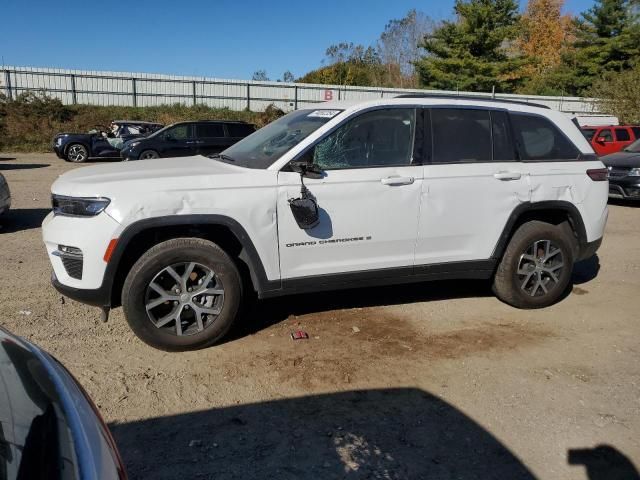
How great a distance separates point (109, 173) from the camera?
13.2 ft

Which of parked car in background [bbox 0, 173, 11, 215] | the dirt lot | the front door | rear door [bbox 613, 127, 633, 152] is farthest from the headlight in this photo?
rear door [bbox 613, 127, 633, 152]

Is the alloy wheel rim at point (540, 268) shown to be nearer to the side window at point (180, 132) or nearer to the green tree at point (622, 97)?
the side window at point (180, 132)

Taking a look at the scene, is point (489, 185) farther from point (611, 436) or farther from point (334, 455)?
point (334, 455)

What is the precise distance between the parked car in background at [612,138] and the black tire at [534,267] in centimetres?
1433

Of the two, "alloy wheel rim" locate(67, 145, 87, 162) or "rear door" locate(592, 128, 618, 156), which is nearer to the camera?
"rear door" locate(592, 128, 618, 156)

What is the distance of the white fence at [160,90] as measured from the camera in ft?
96.8

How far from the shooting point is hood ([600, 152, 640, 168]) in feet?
36.7

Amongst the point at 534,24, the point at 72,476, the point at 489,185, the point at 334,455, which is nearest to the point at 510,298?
the point at 489,185

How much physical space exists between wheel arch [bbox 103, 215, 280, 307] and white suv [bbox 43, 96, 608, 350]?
11 millimetres

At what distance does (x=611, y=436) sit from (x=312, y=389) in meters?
1.79

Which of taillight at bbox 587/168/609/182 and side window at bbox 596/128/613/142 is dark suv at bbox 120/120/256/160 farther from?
taillight at bbox 587/168/609/182

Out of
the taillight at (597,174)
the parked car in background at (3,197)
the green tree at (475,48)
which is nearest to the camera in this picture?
the taillight at (597,174)

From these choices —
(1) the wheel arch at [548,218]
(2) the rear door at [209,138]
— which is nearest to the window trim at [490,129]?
(1) the wheel arch at [548,218]

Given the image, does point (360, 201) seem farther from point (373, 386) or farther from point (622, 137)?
point (622, 137)
